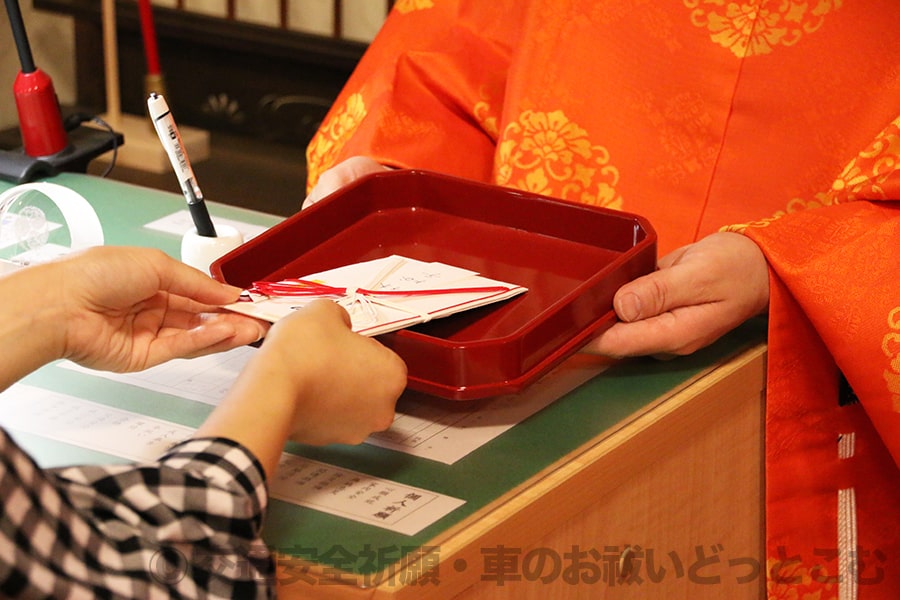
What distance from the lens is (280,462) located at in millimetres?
784

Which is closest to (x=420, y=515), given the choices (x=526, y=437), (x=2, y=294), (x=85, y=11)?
(x=526, y=437)

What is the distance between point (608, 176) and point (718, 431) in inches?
12.1

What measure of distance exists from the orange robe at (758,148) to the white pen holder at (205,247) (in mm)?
252

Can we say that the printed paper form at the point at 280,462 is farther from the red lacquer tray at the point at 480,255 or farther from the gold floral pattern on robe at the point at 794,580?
the gold floral pattern on robe at the point at 794,580

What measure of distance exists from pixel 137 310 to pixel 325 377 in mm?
193

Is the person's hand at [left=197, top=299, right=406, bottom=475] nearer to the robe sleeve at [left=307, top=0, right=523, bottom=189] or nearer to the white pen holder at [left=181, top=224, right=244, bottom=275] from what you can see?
the white pen holder at [left=181, top=224, right=244, bottom=275]

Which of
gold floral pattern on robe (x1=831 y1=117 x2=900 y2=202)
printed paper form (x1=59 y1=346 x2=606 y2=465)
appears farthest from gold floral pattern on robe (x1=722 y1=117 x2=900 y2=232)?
printed paper form (x1=59 y1=346 x2=606 y2=465)

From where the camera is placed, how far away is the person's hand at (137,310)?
775mm

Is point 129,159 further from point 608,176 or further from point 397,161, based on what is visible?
point 608,176

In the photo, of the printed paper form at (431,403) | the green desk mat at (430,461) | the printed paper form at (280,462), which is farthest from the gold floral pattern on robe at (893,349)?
the printed paper form at (280,462)

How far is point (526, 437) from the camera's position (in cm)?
83

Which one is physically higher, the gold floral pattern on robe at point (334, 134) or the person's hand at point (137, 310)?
the gold floral pattern on robe at point (334, 134)

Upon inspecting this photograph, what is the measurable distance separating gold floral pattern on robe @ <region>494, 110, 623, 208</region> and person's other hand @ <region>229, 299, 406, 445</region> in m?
0.47

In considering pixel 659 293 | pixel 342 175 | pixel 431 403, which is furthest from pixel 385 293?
pixel 342 175
